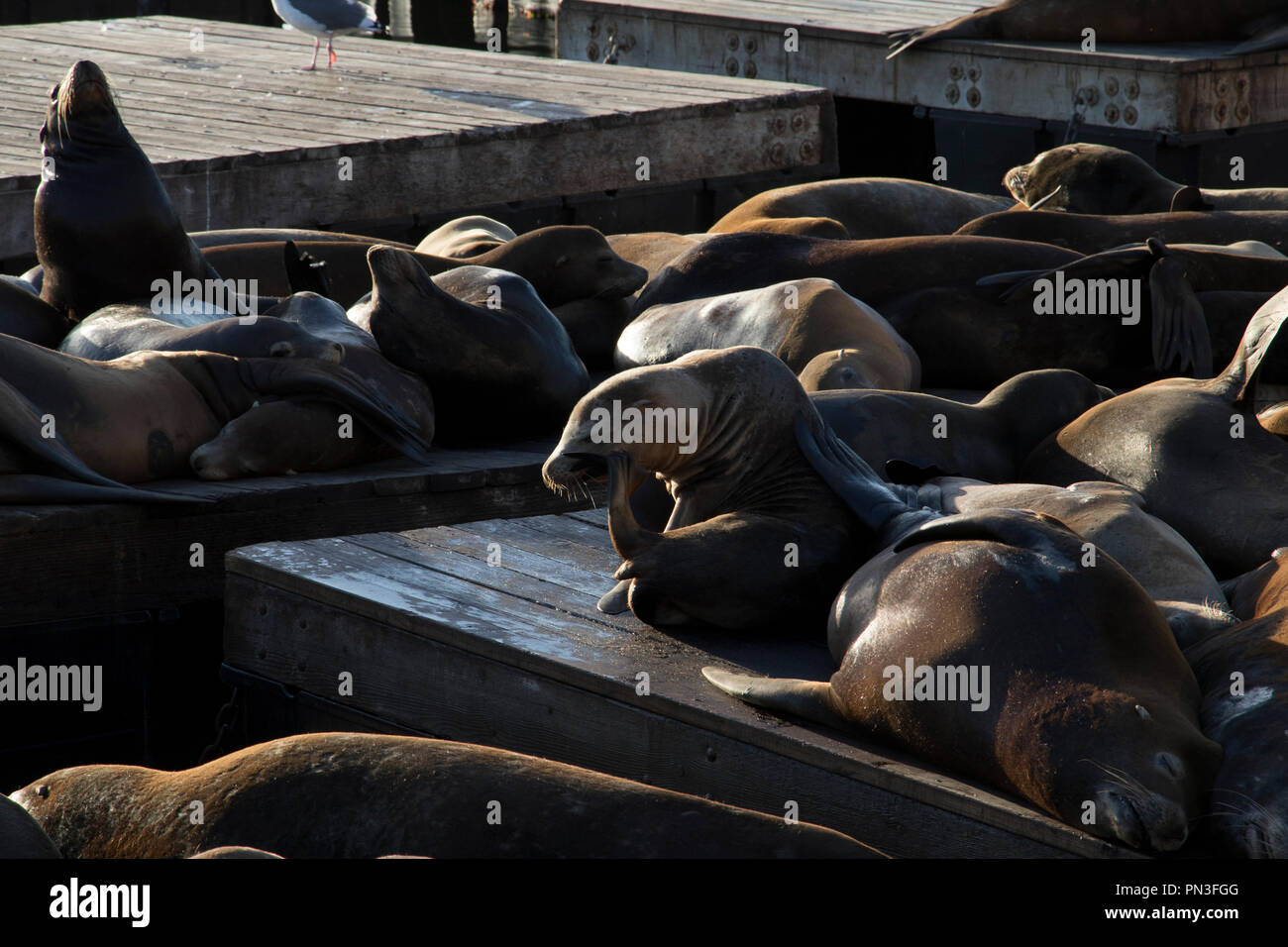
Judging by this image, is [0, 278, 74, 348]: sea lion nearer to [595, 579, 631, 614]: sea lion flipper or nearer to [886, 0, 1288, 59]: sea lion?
[595, 579, 631, 614]: sea lion flipper

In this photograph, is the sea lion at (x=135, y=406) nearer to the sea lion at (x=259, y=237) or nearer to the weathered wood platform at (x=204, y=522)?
the weathered wood platform at (x=204, y=522)

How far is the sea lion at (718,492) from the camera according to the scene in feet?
12.8

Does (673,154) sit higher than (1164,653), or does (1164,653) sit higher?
(673,154)

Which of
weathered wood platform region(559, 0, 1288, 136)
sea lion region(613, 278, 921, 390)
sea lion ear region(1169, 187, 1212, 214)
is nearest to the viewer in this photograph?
sea lion region(613, 278, 921, 390)

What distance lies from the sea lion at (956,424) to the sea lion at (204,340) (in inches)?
69.8

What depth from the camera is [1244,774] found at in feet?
9.89

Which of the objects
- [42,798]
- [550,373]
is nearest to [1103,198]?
[550,373]

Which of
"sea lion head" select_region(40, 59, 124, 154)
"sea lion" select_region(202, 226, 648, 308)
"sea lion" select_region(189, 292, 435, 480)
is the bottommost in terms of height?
"sea lion" select_region(189, 292, 435, 480)

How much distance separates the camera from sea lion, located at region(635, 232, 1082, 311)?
6.44 meters

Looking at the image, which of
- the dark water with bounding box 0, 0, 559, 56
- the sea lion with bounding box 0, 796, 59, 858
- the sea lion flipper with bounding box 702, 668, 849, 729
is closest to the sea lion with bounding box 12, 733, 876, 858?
the sea lion with bounding box 0, 796, 59, 858

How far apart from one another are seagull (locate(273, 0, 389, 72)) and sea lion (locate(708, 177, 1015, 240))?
4584mm

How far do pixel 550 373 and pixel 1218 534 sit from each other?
2425 millimetres

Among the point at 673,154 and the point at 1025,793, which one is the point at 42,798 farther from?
the point at 673,154
